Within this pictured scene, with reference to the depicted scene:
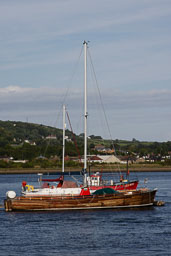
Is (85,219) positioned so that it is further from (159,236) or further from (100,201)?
(159,236)

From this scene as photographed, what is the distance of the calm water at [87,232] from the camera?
41.3 m

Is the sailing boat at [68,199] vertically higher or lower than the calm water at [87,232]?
higher

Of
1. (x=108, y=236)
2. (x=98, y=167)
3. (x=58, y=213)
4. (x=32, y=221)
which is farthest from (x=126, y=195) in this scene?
(x=98, y=167)

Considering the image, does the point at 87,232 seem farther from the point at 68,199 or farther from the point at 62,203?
the point at 68,199

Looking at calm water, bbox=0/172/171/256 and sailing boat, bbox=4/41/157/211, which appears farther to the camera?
sailing boat, bbox=4/41/157/211

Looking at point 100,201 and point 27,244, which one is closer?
point 27,244

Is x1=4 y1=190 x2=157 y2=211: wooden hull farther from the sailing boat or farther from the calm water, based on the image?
the calm water

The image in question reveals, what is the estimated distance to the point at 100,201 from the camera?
204 ft

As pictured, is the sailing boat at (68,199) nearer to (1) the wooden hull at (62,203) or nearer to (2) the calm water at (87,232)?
(1) the wooden hull at (62,203)

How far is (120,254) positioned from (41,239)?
8.74m

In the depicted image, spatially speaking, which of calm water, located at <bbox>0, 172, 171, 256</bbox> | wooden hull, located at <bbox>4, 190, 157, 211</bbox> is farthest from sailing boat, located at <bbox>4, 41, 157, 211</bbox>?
calm water, located at <bbox>0, 172, 171, 256</bbox>

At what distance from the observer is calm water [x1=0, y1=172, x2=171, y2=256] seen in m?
41.3

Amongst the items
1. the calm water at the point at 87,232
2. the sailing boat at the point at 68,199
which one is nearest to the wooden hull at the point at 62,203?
the sailing boat at the point at 68,199

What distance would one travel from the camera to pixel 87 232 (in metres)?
48.7
